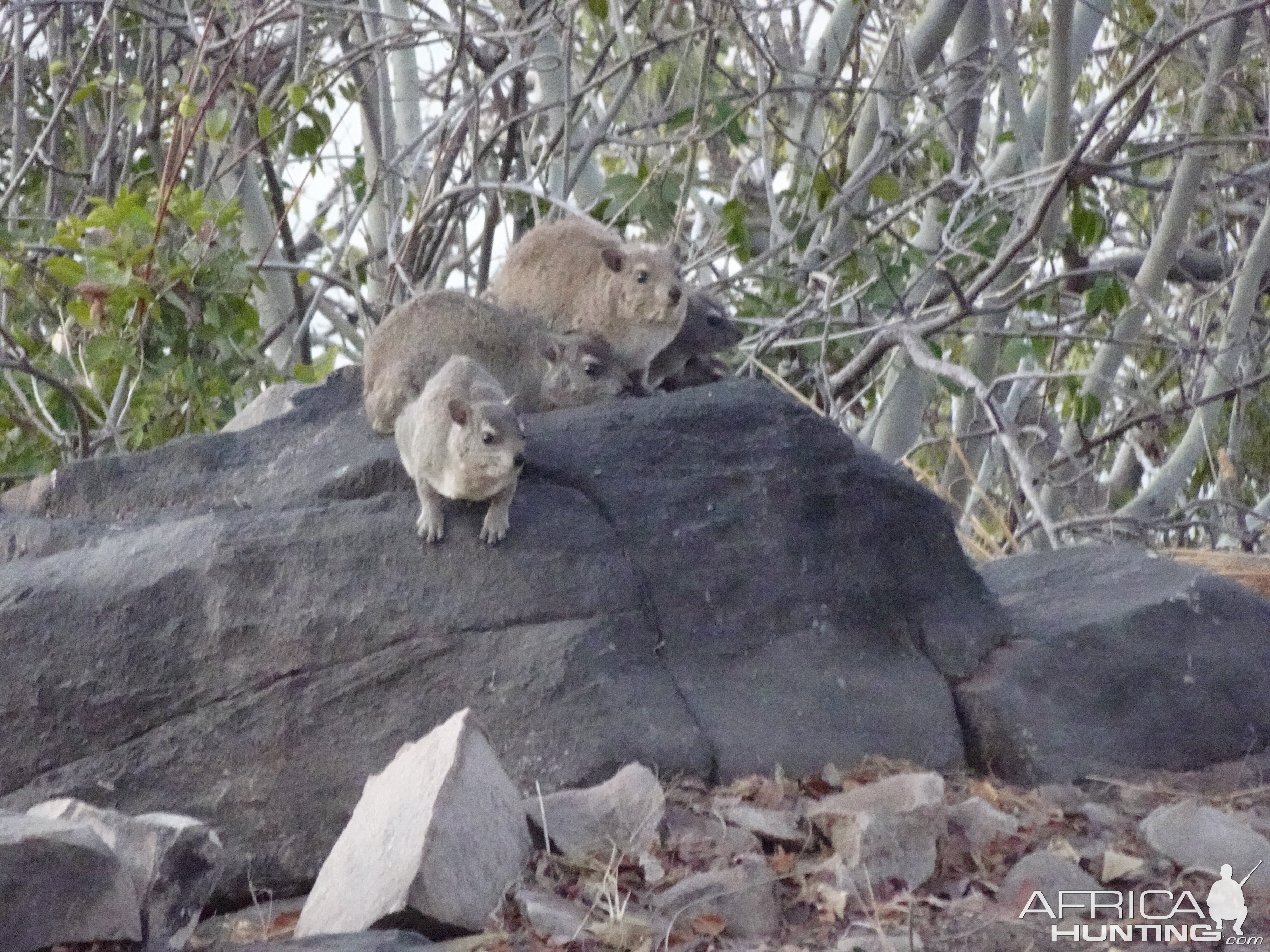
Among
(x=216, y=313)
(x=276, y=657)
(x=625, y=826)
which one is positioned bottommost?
(x=625, y=826)

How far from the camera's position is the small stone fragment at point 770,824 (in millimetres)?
3949

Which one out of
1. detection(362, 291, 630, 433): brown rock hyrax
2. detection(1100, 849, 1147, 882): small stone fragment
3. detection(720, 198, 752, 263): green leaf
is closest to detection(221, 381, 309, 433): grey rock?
detection(362, 291, 630, 433): brown rock hyrax

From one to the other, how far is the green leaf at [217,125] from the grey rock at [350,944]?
4.24 metres

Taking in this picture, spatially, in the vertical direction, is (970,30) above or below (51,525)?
above

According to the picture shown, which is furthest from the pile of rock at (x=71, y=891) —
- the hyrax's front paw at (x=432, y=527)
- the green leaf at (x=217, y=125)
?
the green leaf at (x=217, y=125)

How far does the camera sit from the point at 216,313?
259 inches

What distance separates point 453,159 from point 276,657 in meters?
4.25

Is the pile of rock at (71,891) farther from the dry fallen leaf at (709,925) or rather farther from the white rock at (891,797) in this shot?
the white rock at (891,797)

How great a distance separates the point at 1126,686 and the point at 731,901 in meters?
1.94

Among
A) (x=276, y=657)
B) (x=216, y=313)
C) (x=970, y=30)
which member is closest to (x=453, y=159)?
(x=216, y=313)

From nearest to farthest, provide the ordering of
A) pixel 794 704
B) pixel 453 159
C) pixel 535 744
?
1. pixel 535 744
2. pixel 794 704
3. pixel 453 159

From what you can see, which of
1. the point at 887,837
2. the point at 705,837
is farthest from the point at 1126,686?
the point at 705,837

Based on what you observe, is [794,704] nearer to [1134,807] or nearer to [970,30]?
[1134,807]

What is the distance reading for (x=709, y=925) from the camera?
3.51 m
